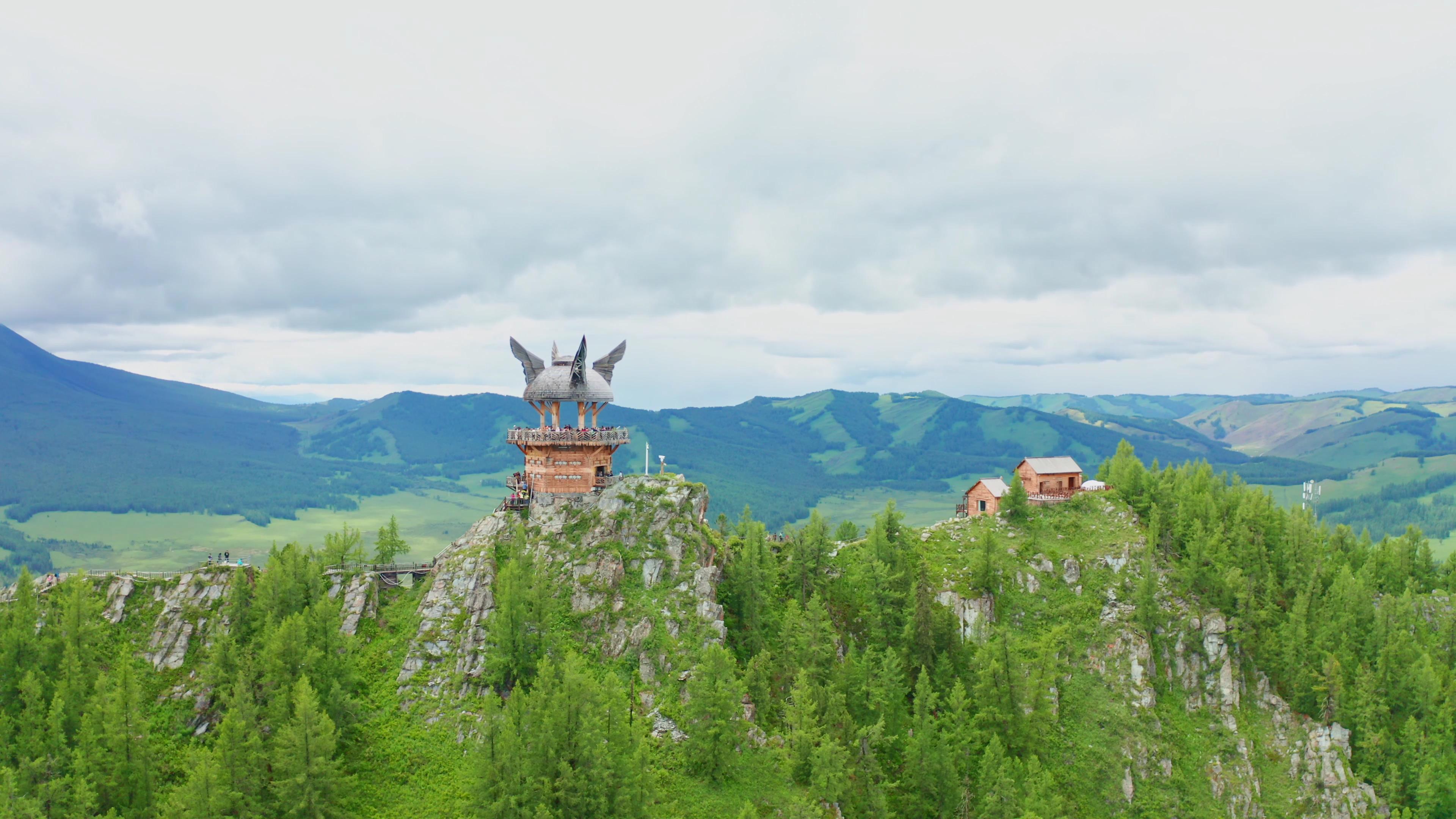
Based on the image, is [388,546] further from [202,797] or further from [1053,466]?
[1053,466]

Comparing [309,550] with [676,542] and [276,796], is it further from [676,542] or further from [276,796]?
[676,542]

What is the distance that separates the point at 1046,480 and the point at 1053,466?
2.65m

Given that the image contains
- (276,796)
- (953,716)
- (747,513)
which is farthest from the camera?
(747,513)

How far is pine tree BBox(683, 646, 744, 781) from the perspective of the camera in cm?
6569

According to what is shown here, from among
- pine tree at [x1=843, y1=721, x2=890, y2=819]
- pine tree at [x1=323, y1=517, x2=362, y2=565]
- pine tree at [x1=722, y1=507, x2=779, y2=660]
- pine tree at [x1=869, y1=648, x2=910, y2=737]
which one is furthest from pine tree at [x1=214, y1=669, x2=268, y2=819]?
pine tree at [x1=869, y1=648, x2=910, y2=737]

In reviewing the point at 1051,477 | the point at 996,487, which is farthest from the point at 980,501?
the point at 1051,477

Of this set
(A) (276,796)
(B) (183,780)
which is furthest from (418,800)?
(B) (183,780)

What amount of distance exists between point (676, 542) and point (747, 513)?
2350 centimetres

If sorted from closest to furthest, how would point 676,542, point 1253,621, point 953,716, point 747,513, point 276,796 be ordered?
1. point 276,796
2. point 953,716
3. point 676,542
4. point 1253,621
5. point 747,513

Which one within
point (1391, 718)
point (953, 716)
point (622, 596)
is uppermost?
point (622, 596)

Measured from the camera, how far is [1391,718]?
85562 millimetres

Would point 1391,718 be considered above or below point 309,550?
below

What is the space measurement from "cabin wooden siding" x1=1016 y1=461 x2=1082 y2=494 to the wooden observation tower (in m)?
55.5

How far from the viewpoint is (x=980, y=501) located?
362 feet
